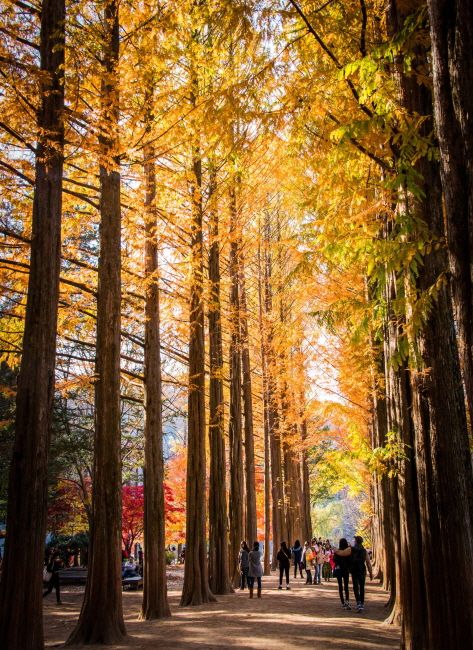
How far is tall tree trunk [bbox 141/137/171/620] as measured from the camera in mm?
10781

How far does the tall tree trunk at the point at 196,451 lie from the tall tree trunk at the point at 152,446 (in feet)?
3.27

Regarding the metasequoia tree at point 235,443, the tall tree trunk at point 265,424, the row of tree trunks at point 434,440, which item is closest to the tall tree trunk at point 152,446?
the metasequoia tree at point 235,443

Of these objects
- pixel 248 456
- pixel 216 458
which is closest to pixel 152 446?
pixel 216 458

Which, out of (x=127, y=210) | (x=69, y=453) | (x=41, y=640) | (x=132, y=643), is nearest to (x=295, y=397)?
(x=69, y=453)

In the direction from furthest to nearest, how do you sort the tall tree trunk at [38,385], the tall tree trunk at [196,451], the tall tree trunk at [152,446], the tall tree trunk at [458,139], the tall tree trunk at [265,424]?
the tall tree trunk at [265,424] → the tall tree trunk at [196,451] → the tall tree trunk at [152,446] → the tall tree trunk at [38,385] → the tall tree trunk at [458,139]

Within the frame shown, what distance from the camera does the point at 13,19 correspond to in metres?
7.82

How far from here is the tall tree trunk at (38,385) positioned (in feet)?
20.6

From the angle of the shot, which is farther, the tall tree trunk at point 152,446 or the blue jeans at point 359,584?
the blue jeans at point 359,584

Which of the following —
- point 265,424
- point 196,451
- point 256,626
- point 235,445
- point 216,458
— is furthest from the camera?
point 265,424

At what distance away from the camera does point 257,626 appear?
929 centimetres

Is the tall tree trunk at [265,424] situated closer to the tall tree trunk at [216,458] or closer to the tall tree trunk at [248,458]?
the tall tree trunk at [248,458]

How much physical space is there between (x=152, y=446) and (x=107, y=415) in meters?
2.46

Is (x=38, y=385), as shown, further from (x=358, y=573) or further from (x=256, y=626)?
(x=358, y=573)

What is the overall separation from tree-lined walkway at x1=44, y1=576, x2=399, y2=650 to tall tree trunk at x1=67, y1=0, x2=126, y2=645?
587 millimetres
